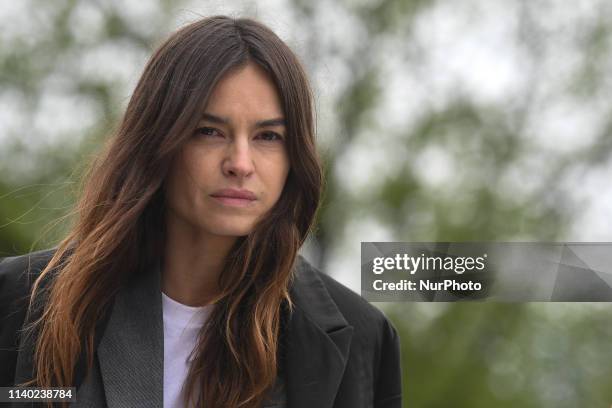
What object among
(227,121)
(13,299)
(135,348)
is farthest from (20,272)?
(227,121)

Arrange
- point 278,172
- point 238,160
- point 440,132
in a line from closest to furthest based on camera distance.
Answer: point 238,160, point 278,172, point 440,132

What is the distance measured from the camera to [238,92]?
85.9 inches

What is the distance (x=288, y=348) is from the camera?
7.92ft

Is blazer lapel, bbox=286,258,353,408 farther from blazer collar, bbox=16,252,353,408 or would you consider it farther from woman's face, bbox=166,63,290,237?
woman's face, bbox=166,63,290,237

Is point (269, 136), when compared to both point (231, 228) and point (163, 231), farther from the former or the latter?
point (163, 231)

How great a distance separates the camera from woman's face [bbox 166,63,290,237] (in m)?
2.16

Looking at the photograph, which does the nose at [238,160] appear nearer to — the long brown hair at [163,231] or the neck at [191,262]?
the long brown hair at [163,231]

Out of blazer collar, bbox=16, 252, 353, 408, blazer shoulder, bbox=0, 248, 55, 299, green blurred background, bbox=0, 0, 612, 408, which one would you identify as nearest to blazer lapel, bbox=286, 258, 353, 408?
blazer collar, bbox=16, 252, 353, 408

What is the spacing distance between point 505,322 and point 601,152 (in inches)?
76.7

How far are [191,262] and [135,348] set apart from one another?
0.25 meters

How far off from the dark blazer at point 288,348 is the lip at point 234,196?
1.02 feet

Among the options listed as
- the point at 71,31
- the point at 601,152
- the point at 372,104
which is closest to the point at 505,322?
the point at 601,152

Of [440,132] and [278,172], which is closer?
[278,172]

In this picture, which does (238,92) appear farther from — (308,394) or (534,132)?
(534,132)
